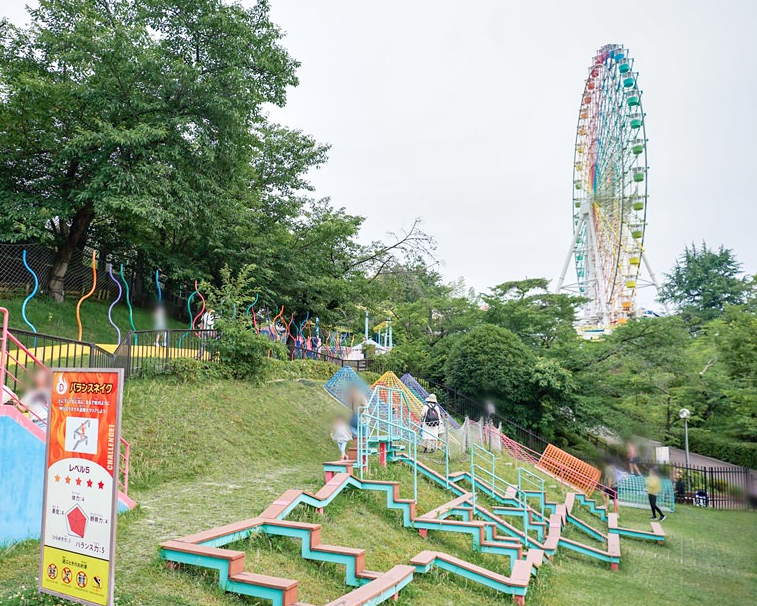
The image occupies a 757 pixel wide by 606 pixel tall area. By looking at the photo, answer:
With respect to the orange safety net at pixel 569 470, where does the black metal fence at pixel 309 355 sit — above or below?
above

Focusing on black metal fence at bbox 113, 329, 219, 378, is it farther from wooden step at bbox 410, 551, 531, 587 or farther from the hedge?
the hedge

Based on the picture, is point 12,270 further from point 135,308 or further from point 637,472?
point 637,472

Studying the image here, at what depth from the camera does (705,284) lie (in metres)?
56.0

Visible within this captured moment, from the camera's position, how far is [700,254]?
190 feet

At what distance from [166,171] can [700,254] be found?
5678 centimetres

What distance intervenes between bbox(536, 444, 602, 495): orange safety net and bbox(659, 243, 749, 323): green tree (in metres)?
39.2

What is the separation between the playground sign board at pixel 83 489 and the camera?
12.7ft

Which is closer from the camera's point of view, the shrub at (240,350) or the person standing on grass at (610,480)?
the shrub at (240,350)

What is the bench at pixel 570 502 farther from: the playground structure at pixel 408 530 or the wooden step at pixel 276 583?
the wooden step at pixel 276 583

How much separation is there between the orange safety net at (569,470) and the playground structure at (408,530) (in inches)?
125

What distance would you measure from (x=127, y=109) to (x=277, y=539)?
1420cm

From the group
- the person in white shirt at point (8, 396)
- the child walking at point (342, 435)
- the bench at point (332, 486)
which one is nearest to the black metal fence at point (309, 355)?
the child walking at point (342, 435)

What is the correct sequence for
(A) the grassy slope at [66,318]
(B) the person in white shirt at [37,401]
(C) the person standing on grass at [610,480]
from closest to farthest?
1. (B) the person in white shirt at [37,401]
2. (A) the grassy slope at [66,318]
3. (C) the person standing on grass at [610,480]

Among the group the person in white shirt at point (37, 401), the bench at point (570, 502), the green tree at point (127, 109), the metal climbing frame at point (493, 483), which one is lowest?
the bench at point (570, 502)
